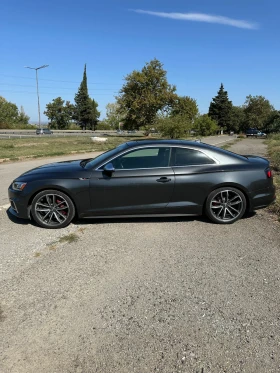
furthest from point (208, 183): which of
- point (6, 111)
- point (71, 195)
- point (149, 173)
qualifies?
point (6, 111)

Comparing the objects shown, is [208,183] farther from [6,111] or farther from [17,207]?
[6,111]

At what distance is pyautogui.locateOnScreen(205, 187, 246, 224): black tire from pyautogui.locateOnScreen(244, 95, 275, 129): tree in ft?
277

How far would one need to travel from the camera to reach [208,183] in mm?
5195

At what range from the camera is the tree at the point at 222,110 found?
88000 millimetres

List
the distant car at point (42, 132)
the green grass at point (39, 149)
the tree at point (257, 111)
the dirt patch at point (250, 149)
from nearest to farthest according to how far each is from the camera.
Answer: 1. the green grass at point (39, 149)
2. the dirt patch at point (250, 149)
3. the distant car at point (42, 132)
4. the tree at point (257, 111)

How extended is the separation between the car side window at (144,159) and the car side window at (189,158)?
0.55ft

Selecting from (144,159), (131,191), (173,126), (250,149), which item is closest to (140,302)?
(131,191)

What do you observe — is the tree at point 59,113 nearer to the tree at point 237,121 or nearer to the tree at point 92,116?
the tree at point 92,116

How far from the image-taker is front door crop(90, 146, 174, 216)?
5051mm

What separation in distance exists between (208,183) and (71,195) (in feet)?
7.49

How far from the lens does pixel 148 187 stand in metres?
5.08

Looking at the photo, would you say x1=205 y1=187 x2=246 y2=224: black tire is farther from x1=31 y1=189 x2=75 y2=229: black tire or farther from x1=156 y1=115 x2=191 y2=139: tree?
x1=156 y1=115 x2=191 y2=139: tree

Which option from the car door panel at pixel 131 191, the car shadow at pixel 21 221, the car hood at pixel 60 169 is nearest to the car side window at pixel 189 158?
the car door panel at pixel 131 191

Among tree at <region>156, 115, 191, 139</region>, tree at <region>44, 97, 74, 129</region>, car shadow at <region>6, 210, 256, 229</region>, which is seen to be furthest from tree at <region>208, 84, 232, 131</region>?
car shadow at <region>6, 210, 256, 229</region>
